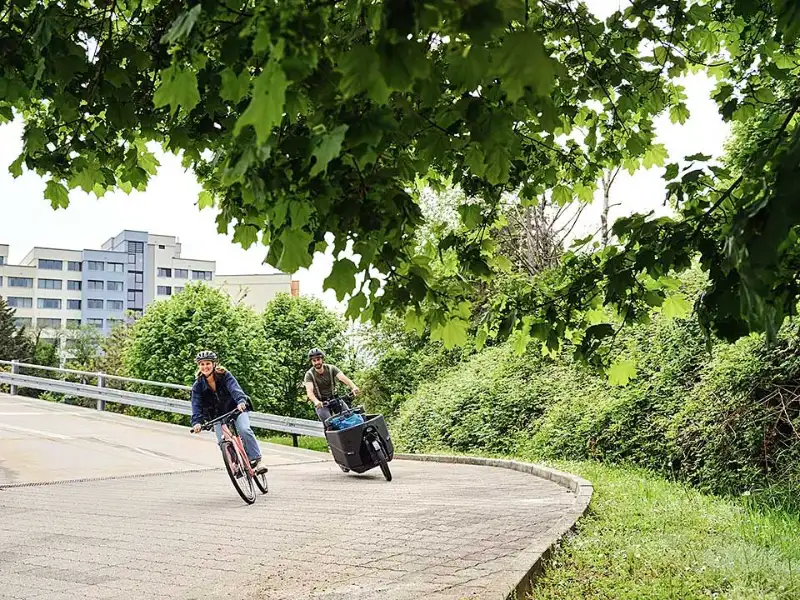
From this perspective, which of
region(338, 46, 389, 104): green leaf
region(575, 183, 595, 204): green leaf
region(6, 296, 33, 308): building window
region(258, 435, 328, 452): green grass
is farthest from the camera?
region(6, 296, 33, 308): building window

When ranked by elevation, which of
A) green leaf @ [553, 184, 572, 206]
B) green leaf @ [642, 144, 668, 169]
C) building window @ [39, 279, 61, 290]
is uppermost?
building window @ [39, 279, 61, 290]

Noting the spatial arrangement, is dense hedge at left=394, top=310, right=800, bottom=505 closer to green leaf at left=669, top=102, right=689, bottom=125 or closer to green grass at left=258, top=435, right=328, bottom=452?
green leaf at left=669, top=102, right=689, bottom=125

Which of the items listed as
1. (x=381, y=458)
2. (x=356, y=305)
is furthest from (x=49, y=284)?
(x=356, y=305)

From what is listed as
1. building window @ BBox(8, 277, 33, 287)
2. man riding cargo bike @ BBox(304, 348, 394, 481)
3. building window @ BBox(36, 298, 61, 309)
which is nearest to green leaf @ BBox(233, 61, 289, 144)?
man riding cargo bike @ BBox(304, 348, 394, 481)

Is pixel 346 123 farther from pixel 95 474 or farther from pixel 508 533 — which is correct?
pixel 95 474

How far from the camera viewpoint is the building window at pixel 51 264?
104 metres

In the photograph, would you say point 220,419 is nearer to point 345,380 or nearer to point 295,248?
point 345,380

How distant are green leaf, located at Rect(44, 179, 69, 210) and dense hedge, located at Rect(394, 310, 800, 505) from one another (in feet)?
12.0

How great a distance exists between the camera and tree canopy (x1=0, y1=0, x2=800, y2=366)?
6.10 feet

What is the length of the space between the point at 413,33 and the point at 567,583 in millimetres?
4187

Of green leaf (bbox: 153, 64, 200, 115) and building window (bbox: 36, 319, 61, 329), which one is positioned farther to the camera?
building window (bbox: 36, 319, 61, 329)

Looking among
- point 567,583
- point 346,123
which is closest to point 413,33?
point 346,123

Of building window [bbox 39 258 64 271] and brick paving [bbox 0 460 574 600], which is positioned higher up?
building window [bbox 39 258 64 271]

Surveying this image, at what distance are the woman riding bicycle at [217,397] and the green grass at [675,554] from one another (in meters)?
4.25
